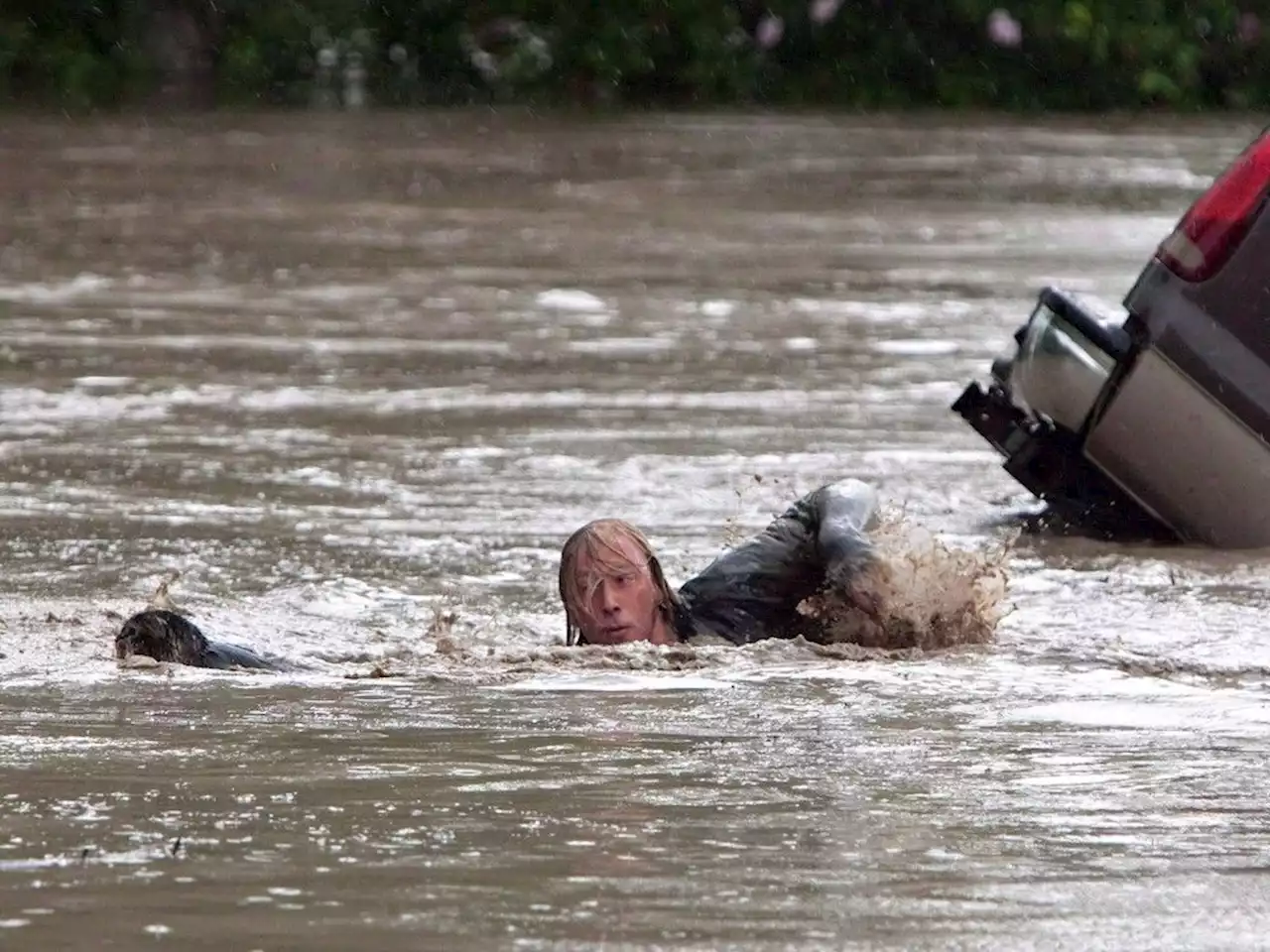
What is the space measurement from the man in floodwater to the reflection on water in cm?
18

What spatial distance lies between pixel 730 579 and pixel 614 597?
603mm

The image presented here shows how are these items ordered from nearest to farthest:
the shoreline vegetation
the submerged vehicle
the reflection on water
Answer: the reflection on water, the submerged vehicle, the shoreline vegetation

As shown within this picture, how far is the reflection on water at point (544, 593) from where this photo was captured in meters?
4.62

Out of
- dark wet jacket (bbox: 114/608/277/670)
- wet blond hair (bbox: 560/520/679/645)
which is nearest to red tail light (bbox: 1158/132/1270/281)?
wet blond hair (bbox: 560/520/679/645)

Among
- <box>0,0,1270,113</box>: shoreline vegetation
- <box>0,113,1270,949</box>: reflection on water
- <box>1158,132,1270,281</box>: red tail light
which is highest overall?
<box>0,0,1270,113</box>: shoreline vegetation

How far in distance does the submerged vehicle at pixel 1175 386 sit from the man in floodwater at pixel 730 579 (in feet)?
5.12

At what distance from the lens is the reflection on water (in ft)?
15.2

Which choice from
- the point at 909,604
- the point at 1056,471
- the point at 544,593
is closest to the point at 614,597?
the point at 909,604

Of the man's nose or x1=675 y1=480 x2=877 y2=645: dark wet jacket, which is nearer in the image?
the man's nose

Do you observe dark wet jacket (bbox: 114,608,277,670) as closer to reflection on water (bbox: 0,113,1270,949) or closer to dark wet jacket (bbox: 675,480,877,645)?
reflection on water (bbox: 0,113,1270,949)

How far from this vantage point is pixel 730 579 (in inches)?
303

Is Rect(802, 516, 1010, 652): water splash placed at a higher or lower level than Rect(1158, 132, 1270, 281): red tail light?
lower

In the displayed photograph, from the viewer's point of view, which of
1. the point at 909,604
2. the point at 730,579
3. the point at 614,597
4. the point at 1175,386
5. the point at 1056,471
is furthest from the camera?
the point at 1056,471

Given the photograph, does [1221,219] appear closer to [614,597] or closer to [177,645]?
[614,597]
